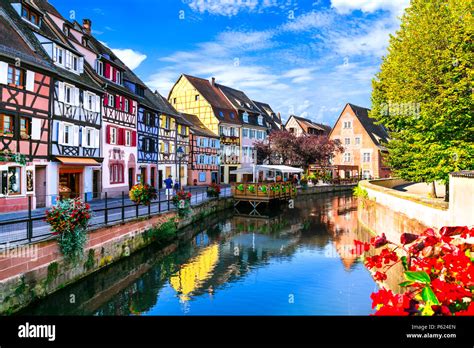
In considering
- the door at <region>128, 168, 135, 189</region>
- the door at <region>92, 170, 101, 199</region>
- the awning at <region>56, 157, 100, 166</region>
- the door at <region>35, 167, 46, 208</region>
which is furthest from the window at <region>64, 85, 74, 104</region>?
the door at <region>128, 168, 135, 189</region>

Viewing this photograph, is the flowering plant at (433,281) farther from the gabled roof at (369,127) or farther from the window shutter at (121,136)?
the gabled roof at (369,127)

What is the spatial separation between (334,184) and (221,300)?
44.3m

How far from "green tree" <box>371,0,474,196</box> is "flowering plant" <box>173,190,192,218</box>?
12452 mm

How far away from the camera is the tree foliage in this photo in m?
48.0

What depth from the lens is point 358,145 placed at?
58.9 m

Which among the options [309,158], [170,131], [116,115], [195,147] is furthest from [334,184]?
[116,115]

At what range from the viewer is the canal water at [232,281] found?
10016 millimetres

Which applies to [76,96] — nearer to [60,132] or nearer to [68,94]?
[68,94]

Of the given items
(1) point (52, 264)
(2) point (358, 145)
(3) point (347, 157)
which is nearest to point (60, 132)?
(1) point (52, 264)

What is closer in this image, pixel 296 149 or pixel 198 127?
pixel 198 127

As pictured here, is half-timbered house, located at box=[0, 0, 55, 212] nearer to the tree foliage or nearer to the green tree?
the green tree

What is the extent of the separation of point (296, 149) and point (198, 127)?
13193mm
